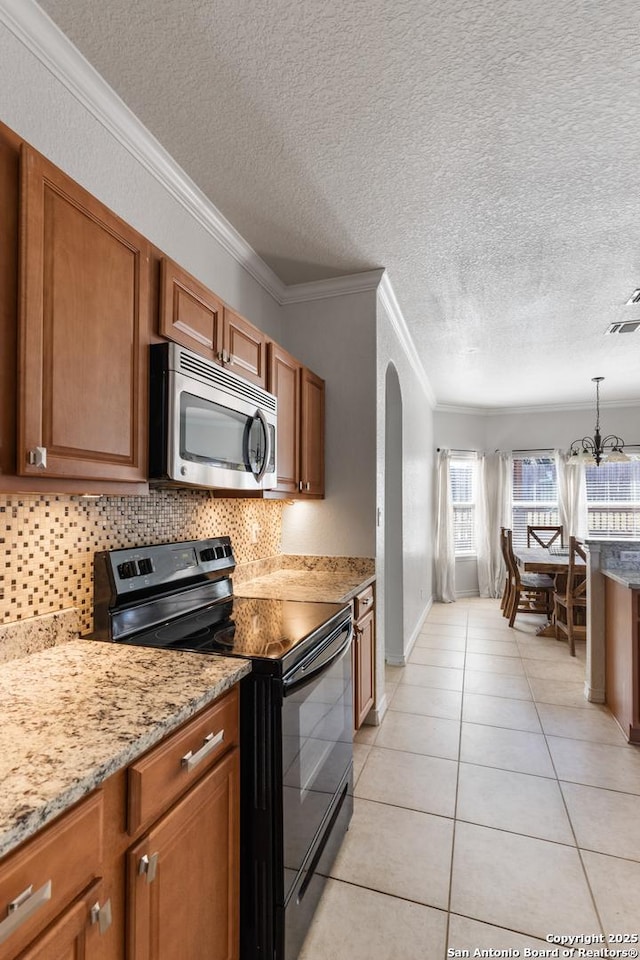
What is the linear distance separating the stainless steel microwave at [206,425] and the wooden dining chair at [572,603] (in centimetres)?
319

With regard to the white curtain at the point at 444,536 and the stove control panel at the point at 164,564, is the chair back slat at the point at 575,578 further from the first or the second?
the stove control panel at the point at 164,564

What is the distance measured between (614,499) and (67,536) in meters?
6.79

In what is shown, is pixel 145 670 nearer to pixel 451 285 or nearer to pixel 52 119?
pixel 52 119

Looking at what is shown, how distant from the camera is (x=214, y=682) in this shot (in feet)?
3.90

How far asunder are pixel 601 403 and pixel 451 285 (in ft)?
14.8

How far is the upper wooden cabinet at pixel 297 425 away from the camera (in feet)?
8.00

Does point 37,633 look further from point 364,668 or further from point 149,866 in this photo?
point 364,668

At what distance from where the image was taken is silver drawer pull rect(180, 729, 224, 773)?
107 centimetres

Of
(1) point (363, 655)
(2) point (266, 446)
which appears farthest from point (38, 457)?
(1) point (363, 655)

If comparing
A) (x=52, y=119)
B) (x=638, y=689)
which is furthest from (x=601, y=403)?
(x=52, y=119)

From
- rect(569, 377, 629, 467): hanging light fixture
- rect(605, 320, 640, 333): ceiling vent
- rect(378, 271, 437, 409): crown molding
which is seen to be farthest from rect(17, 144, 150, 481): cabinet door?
rect(569, 377, 629, 467): hanging light fixture

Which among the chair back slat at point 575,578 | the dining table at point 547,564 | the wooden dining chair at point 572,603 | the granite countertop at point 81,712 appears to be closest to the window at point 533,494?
the dining table at point 547,564

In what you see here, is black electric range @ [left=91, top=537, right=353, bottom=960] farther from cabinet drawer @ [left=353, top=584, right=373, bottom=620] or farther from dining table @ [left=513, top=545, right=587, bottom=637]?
dining table @ [left=513, top=545, right=587, bottom=637]

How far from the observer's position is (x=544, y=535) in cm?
670
